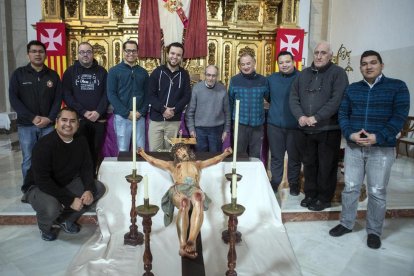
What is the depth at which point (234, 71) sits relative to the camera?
336 inches

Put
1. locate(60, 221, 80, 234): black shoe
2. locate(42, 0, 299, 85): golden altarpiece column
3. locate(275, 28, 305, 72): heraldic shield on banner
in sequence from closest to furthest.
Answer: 1. locate(60, 221, 80, 234): black shoe
2. locate(42, 0, 299, 85): golden altarpiece column
3. locate(275, 28, 305, 72): heraldic shield on banner

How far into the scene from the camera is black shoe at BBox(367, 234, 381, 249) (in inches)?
126

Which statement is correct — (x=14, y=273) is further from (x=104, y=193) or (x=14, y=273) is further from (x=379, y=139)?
(x=379, y=139)

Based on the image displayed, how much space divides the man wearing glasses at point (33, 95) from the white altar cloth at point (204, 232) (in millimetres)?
1131

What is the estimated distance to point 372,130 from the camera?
3129 mm

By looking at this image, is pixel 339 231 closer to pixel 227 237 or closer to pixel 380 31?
pixel 227 237

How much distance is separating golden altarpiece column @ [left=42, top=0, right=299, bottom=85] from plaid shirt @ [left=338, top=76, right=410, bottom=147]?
5185 millimetres

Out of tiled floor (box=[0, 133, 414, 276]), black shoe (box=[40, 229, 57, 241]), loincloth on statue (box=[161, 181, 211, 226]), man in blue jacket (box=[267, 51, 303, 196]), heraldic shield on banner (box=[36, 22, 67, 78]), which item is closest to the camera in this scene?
loincloth on statue (box=[161, 181, 211, 226])

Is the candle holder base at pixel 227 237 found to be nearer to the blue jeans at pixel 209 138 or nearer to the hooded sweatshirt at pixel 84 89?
the blue jeans at pixel 209 138

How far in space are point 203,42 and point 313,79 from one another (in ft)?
15.1

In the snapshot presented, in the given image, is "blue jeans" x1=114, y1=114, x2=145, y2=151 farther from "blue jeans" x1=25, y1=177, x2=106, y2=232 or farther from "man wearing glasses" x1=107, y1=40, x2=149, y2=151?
"blue jeans" x1=25, y1=177, x2=106, y2=232

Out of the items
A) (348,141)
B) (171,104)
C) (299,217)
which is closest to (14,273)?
(171,104)

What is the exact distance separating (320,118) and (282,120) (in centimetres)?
53

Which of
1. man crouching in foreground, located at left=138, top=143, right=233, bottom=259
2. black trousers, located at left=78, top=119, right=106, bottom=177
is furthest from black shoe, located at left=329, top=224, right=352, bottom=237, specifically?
black trousers, located at left=78, top=119, right=106, bottom=177
